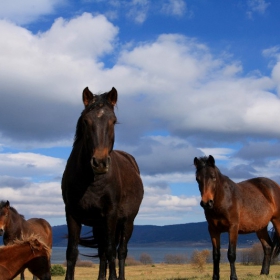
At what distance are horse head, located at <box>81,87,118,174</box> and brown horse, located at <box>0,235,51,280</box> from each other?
149 cm

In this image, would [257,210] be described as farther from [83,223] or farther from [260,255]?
[260,255]

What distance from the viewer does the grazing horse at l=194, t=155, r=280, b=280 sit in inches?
438

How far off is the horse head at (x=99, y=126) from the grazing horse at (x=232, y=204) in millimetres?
4658

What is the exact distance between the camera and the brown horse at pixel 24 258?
6824mm

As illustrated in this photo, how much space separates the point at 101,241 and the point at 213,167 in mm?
3578

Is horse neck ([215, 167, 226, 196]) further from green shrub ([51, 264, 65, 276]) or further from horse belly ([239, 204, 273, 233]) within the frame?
green shrub ([51, 264, 65, 276])

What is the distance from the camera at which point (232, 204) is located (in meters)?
11.7

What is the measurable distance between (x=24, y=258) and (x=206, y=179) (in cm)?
533

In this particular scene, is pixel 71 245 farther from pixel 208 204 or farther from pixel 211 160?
pixel 211 160

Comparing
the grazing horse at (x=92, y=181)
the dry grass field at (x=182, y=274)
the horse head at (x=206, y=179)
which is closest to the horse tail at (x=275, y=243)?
the dry grass field at (x=182, y=274)

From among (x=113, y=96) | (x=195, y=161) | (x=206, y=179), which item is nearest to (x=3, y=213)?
(x=195, y=161)

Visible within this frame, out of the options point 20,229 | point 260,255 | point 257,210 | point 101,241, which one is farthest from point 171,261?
point 101,241

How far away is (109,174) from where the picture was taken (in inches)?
282

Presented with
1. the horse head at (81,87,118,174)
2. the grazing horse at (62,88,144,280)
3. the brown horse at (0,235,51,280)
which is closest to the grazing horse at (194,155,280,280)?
the grazing horse at (62,88,144,280)
